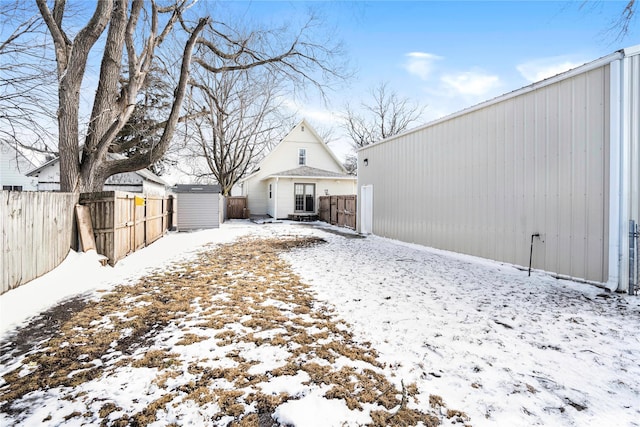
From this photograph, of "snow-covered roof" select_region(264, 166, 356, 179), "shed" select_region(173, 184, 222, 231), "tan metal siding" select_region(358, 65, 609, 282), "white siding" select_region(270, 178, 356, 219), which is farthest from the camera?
"white siding" select_region(270, 178, 356, 219)

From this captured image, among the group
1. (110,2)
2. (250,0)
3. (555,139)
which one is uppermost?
(250,0)

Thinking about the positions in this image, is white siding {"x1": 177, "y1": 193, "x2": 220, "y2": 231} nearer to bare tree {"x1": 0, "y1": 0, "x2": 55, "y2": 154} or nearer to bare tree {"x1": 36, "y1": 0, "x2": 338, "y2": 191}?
bare tree {"x1": 36, "y1": 0, "x2": 338, "y2": 191}

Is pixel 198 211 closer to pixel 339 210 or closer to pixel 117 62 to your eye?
pixel 339 210

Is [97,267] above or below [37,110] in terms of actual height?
below

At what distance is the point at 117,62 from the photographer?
816cm

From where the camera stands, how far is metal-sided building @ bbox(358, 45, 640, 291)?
514 centimetres

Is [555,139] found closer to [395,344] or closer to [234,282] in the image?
[395,344]

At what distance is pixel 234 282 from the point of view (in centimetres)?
574

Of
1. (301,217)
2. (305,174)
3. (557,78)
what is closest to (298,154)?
(305,174)

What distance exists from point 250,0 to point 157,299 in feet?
30.3

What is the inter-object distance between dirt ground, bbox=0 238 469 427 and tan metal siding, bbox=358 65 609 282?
4890mm

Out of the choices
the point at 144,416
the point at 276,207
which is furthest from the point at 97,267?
the point at 276,207

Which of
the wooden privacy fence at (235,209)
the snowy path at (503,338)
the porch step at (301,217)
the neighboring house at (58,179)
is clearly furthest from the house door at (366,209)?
the wooden privacy fence at (235,209)

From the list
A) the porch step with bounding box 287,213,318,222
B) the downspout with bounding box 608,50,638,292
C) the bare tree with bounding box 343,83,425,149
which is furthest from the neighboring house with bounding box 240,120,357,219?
the downspout with bounding box 608,50,638,292
